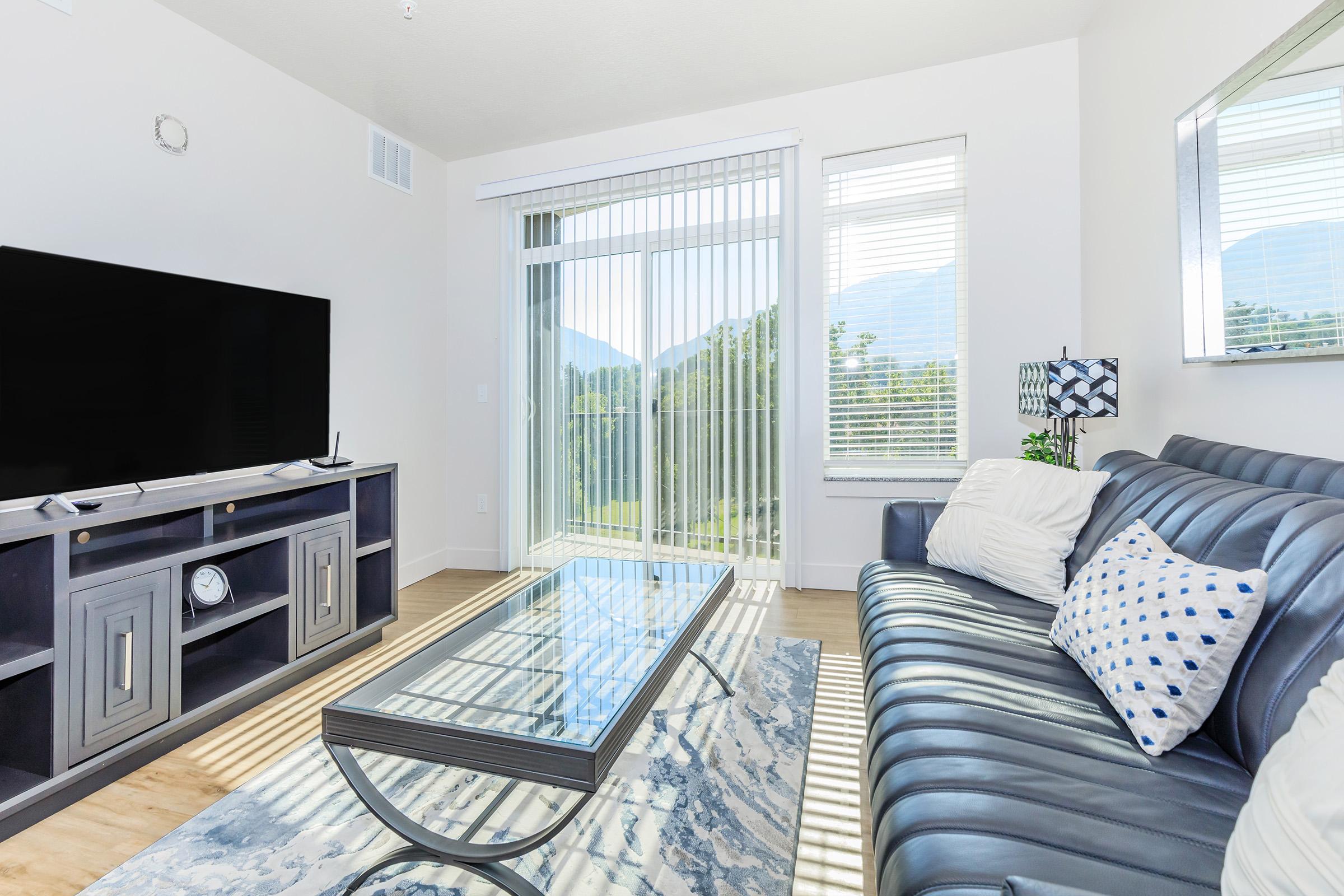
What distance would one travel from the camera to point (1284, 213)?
1.61 meters

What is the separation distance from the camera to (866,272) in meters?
3.56

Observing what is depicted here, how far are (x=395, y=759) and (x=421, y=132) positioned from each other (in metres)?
3.59

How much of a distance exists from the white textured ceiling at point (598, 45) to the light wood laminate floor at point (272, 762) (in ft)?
9.19

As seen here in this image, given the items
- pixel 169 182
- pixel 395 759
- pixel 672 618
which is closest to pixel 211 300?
pixel 169 182

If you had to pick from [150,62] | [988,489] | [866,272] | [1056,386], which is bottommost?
[988,489]

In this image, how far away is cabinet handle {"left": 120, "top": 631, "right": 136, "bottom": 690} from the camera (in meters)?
1.80

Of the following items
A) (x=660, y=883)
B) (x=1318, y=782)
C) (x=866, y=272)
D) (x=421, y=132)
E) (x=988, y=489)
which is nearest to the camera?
(x=1318, y=782)

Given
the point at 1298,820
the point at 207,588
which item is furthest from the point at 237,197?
the point at 1298,820

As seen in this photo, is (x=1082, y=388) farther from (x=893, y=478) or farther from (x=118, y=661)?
(x=118, y=661)

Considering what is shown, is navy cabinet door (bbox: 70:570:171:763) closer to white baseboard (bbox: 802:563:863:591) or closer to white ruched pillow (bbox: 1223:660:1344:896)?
white ruched pillow (bbox: 1223:660:1344:896)

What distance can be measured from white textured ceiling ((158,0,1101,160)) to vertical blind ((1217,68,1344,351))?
5.08ft

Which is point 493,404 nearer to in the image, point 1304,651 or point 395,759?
point 395,759

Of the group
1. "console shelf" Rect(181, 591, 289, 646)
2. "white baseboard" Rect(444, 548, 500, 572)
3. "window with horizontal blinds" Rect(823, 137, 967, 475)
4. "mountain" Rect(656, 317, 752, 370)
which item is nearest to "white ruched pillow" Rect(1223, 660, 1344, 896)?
"console shelf" Rect(181, 591, 289, 646)

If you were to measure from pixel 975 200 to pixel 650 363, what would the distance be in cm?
200
